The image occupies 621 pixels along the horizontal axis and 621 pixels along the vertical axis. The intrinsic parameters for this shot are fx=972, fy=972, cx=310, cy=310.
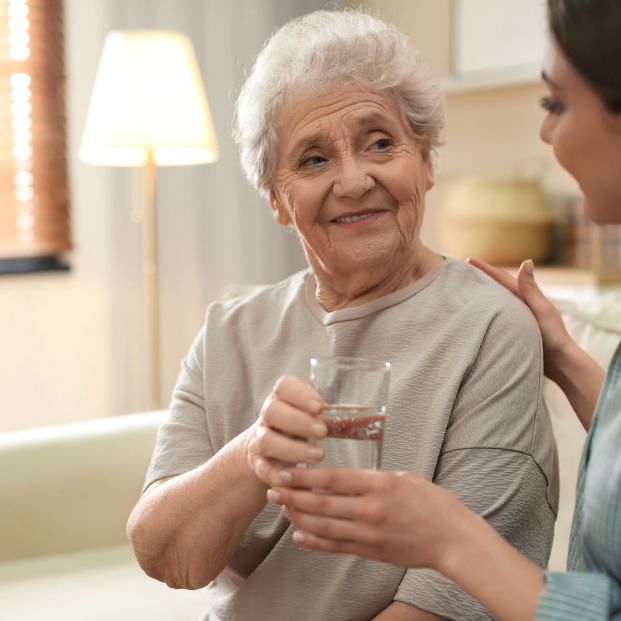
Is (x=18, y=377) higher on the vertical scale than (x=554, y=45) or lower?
lower

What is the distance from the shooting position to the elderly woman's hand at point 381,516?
93cm

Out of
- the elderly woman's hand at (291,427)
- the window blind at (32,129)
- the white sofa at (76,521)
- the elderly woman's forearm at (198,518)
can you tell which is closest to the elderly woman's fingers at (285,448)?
the elderly woman's hand at (291,427)

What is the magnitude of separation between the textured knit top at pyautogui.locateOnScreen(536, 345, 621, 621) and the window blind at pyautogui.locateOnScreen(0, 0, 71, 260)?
2.79 m

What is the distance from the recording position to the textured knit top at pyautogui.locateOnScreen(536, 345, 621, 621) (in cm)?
91

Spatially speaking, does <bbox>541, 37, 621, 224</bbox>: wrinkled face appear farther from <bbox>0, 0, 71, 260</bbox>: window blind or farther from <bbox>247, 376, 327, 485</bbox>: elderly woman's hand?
<bbox>0, 0, 71, 260</bbox>: window blind

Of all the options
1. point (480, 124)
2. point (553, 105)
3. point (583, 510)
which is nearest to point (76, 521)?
point (583, 510)

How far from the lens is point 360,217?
4.66 feet

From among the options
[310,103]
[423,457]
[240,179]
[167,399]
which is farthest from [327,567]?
[240,179]

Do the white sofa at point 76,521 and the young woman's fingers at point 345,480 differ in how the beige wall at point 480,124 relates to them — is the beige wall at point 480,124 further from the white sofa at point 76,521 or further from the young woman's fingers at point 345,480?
the young woman's fingers at point 345,480

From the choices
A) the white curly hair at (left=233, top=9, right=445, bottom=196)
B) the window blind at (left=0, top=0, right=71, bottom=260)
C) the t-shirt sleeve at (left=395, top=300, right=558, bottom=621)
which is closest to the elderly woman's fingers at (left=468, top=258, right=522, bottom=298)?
the t-shirt sleeve at (left=395, top=300, right=558, bottom=621)

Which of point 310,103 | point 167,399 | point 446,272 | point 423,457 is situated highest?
point 310,103

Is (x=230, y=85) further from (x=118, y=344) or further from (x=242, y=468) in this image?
(x=242, y=468)

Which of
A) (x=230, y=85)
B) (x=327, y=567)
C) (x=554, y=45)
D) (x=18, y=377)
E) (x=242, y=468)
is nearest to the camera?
(x=554, y=45)

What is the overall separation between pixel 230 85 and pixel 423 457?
2.84m
